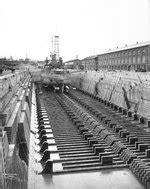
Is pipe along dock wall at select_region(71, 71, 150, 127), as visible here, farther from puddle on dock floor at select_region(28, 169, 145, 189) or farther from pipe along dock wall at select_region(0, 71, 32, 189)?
pipe along dock wall at select_region(0, 71, 32, 189)

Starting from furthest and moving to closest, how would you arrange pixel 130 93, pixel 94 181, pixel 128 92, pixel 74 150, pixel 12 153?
pixel 128 92, pixel 130 93, pixel 74 150, pixel 94 181, pixel 12 153

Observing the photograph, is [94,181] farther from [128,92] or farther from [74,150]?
[128,92]

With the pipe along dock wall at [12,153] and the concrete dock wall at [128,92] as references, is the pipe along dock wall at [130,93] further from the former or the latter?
the pipe along dock wall at [12,153]

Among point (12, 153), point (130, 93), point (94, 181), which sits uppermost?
point (130, 93)

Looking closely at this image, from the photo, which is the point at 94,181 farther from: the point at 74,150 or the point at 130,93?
the point at 130,93

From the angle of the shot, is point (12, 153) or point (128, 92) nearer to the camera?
point (12, 153)

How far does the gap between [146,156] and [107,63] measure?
230ft

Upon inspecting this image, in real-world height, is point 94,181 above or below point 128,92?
below

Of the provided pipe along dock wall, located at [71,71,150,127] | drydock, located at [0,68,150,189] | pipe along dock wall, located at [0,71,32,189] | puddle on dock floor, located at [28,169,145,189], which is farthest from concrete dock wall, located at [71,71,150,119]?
pipe along dock wall, located at [0,71,32,189]

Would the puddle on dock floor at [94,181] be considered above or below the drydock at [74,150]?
below

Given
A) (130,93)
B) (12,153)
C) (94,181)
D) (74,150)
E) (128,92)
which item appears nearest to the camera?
(12,153)

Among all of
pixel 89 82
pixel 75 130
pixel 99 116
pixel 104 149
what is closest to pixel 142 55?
pixel 89 82

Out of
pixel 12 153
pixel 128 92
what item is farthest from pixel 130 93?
pixel 12 153

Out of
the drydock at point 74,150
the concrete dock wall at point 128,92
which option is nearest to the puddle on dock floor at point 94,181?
the drydock at point 74,150
